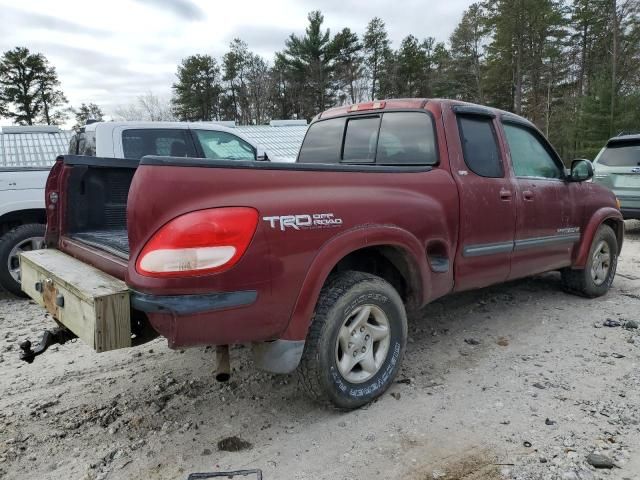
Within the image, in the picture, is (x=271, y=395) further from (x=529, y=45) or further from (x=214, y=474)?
(x=529, y=45)

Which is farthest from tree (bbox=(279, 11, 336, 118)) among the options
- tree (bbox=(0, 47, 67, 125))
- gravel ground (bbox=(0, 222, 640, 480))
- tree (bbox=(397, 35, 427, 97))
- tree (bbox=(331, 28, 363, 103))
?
gravel ground (bbox=(0, 222, 640, 480))

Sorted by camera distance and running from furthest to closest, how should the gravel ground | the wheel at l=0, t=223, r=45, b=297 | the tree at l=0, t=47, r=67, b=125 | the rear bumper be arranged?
1. the tree at l=0, t=47, r=67, b=125
2. the wheel at l=0, t=223, r=45, b=297
3. the gravel ground
4. the rear bumper

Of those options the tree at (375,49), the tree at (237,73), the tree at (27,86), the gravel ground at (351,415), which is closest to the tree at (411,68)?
the tree at (375,49)

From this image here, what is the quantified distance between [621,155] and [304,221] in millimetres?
8741

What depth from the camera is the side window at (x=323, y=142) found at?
4168mm

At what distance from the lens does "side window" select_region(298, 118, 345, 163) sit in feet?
13.7

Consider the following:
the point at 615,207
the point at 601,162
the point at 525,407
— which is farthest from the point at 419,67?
the point at 525,407

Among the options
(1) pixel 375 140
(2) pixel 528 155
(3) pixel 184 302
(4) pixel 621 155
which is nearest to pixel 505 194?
(2) pixel 528 155

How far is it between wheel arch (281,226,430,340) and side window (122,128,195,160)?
3707 mm

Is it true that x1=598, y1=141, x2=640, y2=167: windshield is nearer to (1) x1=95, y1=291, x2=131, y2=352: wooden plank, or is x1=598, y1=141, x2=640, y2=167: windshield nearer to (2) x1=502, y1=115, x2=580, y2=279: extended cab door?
(2) x1=502, y1=115, x2=580, y2=279: extended cab door

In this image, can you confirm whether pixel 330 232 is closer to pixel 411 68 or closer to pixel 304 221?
pixel 304 221

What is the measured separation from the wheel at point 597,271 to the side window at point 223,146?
4149 mm

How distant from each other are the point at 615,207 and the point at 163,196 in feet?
16.1

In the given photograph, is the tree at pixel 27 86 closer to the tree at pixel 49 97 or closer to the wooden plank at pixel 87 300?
the tree at pixel 49 97
